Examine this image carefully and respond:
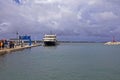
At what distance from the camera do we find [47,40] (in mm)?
120562

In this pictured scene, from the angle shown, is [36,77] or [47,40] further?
[47,40]

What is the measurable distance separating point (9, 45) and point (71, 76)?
4873 centimetres

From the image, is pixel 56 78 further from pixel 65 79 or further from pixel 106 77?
pixel 106 77

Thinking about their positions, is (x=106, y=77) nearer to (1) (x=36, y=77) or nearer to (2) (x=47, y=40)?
(1) (x=36, y=77)

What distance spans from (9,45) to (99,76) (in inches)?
1952

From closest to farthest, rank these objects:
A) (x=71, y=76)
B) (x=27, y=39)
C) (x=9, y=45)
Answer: (x=71, y=76) → (x=9, y=45) → (x=27, y=39)

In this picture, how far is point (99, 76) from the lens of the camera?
26.7 m

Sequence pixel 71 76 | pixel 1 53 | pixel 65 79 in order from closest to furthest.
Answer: pixel 65 79 → pixel 71 76 → pixel 1 53

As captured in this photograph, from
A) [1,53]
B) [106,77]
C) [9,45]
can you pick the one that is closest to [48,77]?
[106,77]

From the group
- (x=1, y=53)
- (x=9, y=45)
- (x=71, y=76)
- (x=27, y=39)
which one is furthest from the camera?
(x=27, y=39)

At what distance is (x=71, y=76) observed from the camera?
26688 millimetres

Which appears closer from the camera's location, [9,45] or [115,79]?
[115,79]

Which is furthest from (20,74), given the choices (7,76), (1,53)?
(1,53)

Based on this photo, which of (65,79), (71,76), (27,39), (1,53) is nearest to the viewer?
(65,79)
